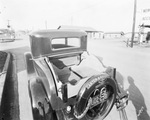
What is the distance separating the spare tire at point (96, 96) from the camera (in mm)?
1508

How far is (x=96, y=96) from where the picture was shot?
66.8 inches

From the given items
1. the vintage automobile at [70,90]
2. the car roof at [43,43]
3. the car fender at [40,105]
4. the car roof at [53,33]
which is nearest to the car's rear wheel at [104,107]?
the vintage automobile at [70,90]

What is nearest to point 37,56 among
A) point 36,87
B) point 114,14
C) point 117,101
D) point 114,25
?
point 36,87

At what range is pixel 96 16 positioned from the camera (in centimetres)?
5997

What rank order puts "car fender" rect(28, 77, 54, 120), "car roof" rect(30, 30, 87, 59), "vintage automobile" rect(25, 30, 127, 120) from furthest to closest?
"car roof" rect(30, 30, 87, 59), "car fender" rect(28, 77, 54, 120), "vintage automobile" rect(25, 30, 127, 120)

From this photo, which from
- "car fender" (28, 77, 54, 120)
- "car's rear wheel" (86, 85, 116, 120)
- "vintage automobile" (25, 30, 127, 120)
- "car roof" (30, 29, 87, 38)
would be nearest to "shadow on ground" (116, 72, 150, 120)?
"car's rear wheel" (86, 85, 116, 120)

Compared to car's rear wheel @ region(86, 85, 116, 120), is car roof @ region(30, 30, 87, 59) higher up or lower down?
higher up

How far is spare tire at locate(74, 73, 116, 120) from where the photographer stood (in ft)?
4.95

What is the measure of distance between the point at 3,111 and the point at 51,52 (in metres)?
1.65

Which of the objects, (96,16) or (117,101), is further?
(96,16)

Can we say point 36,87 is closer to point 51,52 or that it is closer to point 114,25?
point 51,52

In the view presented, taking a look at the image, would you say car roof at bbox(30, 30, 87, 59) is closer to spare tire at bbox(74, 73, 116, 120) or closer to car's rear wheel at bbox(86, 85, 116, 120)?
spare tire at bbox(74, 73, 116, 120)

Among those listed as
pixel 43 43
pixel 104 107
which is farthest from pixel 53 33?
pixel 104 107

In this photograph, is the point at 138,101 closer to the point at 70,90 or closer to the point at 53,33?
the point at 70,90
